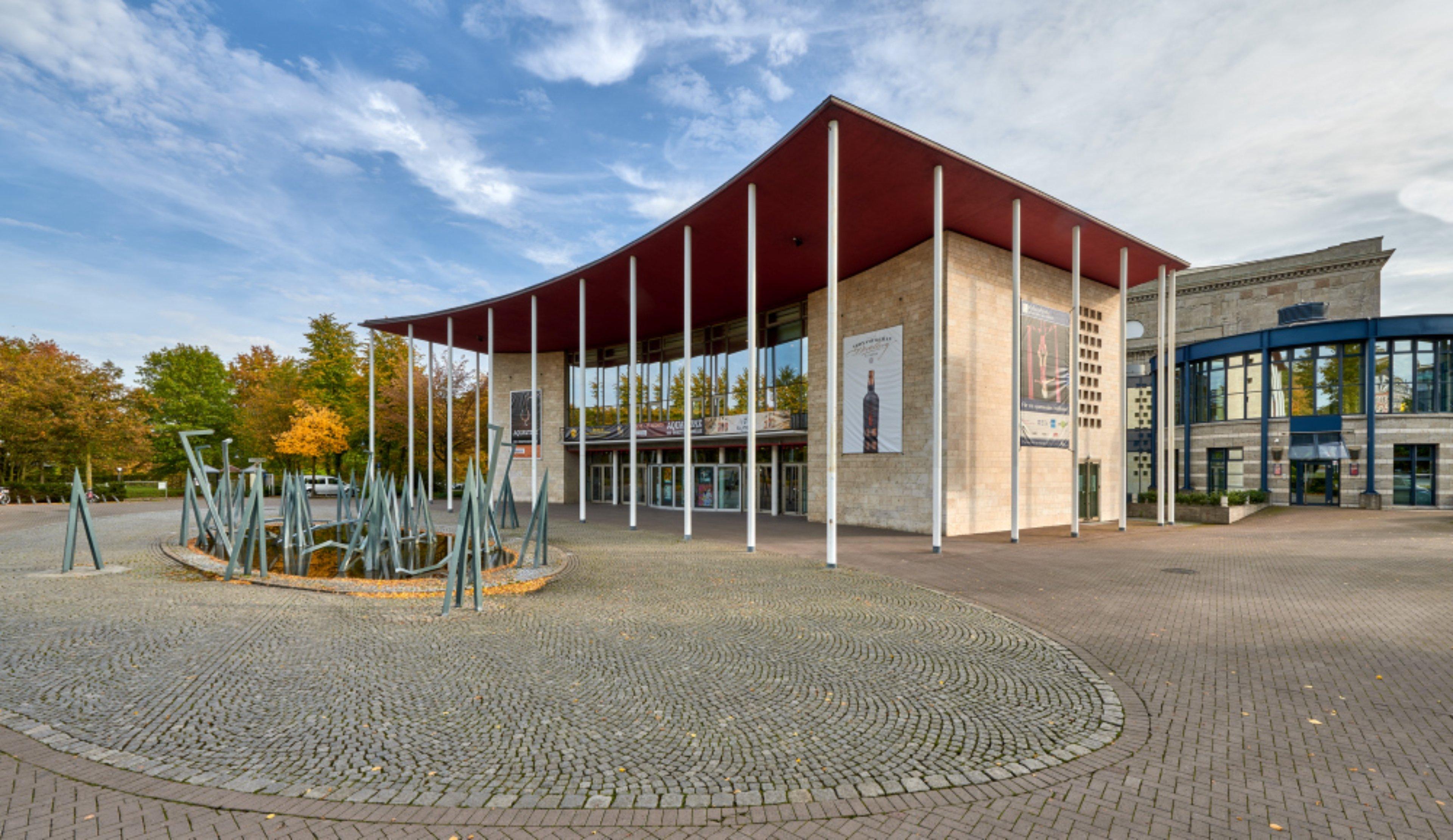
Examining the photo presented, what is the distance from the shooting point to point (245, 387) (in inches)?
1737

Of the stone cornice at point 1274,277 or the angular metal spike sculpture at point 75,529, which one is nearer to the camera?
the angular metal spike sculpture at point 75,529

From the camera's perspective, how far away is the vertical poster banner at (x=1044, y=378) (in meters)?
17.7

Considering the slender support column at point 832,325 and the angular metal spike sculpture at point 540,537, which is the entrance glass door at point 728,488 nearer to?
the slender support column at point 832,325

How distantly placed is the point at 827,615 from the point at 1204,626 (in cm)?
436

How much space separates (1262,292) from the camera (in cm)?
3384

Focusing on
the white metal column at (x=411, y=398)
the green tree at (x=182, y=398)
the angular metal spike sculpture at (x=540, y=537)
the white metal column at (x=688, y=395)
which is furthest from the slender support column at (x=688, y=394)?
the green tree at (x=182, y=398)

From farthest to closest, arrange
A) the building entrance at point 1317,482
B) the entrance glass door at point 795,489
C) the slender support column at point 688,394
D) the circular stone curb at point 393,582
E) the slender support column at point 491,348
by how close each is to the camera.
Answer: the slender support column at point 491,348 → the building entrance at point 1317,482 → the entrance glass door at point 795,489 → the slender support column at point 688,394 → the circular stone curb at point 393,582

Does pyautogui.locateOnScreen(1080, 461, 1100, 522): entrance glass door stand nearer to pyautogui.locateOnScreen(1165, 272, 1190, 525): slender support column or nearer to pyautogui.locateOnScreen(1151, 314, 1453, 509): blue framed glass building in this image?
pyautogui.locateOnScreen(1165, 272, 1190, 525): slender support column

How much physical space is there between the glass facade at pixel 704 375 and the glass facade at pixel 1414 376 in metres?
22.2

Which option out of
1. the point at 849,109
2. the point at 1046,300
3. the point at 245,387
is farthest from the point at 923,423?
the point at 245,387

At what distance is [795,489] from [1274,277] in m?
29.7

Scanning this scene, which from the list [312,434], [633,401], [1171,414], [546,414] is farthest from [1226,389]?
[312,434]

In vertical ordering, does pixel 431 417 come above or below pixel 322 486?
above

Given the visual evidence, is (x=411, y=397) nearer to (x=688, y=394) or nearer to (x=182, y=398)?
(x=688, y=394)
